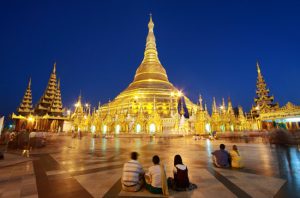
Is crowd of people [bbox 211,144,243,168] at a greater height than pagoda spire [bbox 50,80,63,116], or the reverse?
pagoda spire [bbox 50,80,63,116]

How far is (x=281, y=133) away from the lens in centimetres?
1638

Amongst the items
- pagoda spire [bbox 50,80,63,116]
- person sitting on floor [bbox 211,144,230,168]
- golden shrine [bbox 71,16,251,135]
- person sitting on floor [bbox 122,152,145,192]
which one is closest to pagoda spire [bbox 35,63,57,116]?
pagoda spire [bbox 50,80,63,116]

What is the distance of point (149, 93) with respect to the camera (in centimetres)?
4331

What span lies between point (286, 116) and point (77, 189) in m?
42.3

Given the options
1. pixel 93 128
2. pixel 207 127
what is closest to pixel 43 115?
pixel 93 128

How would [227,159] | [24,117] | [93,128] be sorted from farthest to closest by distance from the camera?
1. [24,117]
2. [93,128]
3. [227,159]

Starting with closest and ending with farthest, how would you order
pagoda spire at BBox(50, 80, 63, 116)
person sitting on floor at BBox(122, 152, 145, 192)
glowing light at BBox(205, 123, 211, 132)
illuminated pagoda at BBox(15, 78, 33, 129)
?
person sitting on floor at BBox(122, 152, 145, 192) < glowing light at BBox(205, 123, 211, 132) < illuminated pagoda at BBox(15, 78, 33, 129) < pagoda spire at BBox(50, 80, 63, 116)

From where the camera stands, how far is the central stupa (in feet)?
128

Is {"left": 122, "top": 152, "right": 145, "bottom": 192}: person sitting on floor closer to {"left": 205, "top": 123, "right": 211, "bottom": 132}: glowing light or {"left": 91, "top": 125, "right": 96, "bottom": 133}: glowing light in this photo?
{"left": 205, "top": 123, "right": 211, "bottom": 132}: glowing light

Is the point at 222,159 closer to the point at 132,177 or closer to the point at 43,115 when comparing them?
the point at 132,177

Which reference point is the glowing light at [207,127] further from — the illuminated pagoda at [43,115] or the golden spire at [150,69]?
the illuminated pagoda at [43,115]

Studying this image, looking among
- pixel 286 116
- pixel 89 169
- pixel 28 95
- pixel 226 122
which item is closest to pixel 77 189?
pixel 89 169

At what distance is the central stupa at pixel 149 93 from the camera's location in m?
39.1

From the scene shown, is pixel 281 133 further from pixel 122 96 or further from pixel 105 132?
pixel 122 96
